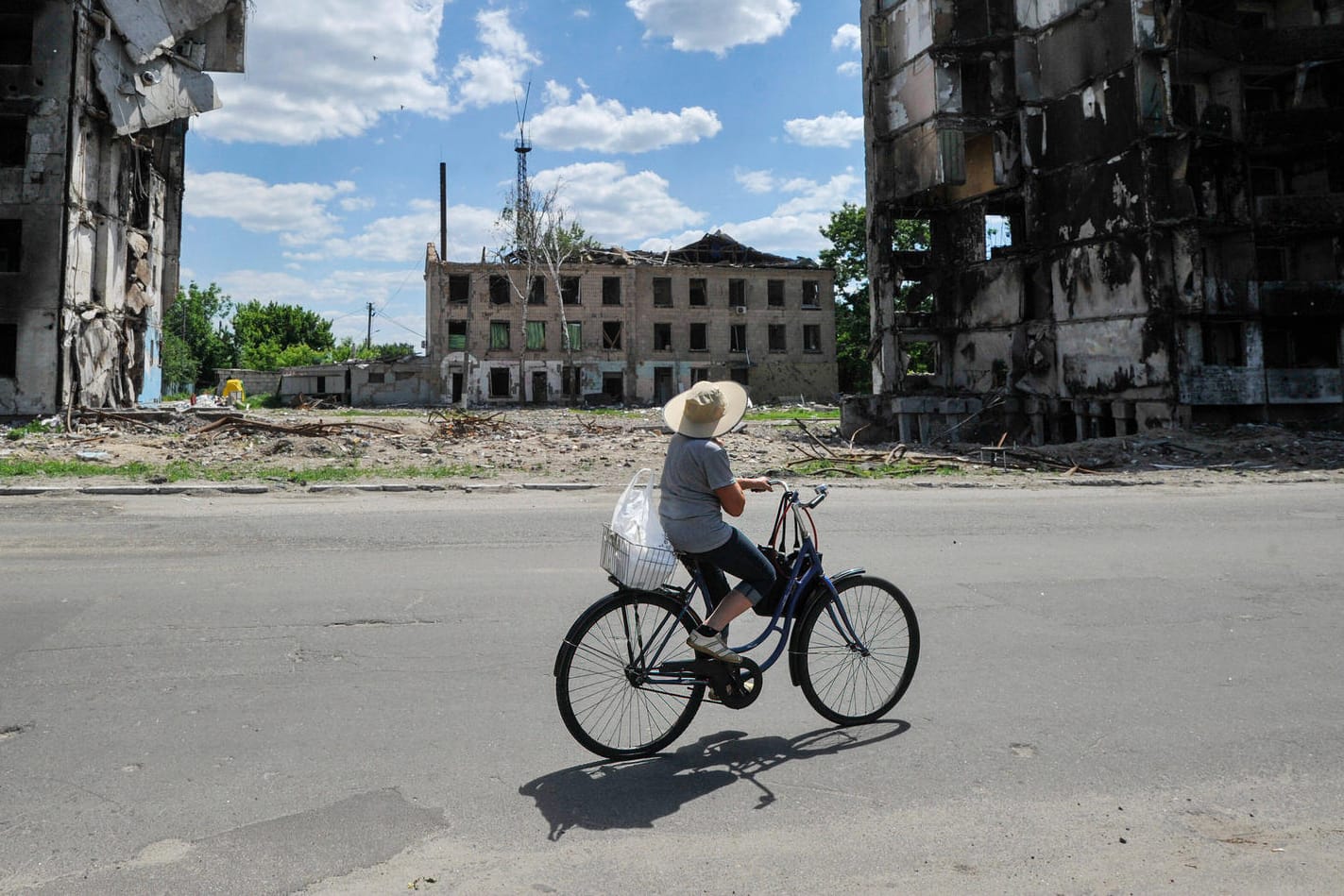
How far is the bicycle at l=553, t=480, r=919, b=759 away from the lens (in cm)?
414

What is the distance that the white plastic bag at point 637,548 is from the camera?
409 centimetres

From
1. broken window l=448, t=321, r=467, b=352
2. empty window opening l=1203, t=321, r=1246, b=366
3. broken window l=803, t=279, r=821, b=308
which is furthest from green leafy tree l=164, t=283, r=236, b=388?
empty window opening l=1203, t=321, r=1246, b=366

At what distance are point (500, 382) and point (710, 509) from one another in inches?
2110

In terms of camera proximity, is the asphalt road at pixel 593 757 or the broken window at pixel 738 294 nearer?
the asphalt road at pixel 593 757

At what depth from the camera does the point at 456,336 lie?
56438mm

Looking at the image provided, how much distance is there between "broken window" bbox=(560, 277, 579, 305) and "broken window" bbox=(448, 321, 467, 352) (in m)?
6.41

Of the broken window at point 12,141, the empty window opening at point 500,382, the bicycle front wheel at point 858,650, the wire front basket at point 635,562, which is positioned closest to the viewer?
the wire front basket at point 635,562

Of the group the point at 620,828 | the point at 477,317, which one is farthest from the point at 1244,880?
the point at 477,317

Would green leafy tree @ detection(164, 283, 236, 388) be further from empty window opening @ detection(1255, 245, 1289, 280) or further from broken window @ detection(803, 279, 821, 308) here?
empty window opening @ detection(1255, 245, 1289, 280)

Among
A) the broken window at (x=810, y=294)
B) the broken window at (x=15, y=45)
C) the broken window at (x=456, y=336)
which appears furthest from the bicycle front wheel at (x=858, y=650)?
the broken window at (x=810, y=294)

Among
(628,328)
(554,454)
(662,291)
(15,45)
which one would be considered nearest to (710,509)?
A: (554,454)

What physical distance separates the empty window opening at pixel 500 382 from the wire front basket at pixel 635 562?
175ft

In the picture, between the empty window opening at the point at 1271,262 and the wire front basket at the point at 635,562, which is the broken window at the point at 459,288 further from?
the wire front basket at the point at 635,562

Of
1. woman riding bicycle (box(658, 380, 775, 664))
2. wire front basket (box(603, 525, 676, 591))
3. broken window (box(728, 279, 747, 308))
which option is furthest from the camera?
broken window (box(728, 279, 747, 308))
